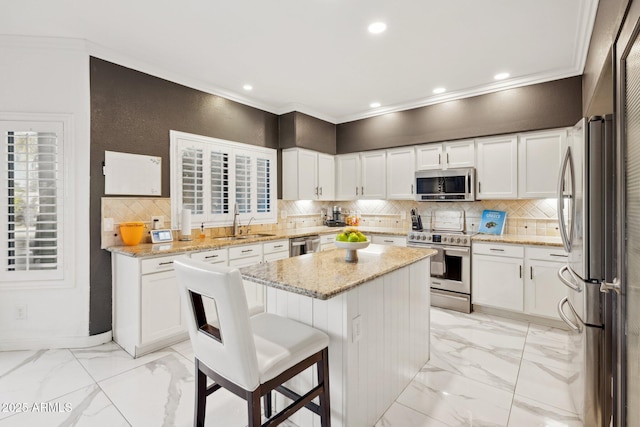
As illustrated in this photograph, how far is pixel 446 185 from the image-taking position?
4312 millimetres

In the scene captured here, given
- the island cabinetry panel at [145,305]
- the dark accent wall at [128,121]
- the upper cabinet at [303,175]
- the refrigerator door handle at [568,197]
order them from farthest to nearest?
the upper cabinet at [303,175] < the dark accent wall at [128,121] < the island cabinetry panel at [145,305] < the refrigerator door handle at [568,197]

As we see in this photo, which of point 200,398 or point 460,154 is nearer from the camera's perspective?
point 200,398

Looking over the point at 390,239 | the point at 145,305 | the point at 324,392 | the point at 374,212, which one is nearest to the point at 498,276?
the point at 390,239

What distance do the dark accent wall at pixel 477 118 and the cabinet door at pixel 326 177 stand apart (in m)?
0.38

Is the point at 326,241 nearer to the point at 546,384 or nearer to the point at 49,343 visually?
the point at 546,384

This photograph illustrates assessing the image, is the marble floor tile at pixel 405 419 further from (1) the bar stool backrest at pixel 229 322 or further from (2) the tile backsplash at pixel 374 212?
(2) the tile backsplash at pixel 374 212

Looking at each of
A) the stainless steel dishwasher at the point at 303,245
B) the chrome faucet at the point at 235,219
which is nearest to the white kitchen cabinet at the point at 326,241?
the stainless steel dishwasher at the point at 303,245

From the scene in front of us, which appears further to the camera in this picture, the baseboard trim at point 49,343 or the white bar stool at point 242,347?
the baseboard trim at point 49,343

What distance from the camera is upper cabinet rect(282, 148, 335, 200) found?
4.84 m

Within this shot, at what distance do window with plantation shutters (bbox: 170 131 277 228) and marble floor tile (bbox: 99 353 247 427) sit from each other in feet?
5.31

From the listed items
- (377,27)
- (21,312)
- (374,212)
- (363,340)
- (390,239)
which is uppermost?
(377,27)

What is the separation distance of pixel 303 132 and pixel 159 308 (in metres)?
3.10

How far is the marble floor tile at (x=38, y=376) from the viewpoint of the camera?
2203 millimetres

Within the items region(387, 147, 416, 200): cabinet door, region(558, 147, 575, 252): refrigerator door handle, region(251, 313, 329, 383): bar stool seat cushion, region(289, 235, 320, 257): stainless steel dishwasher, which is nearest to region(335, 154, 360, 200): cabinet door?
region(387, 147, 416, 200): cabinet door
